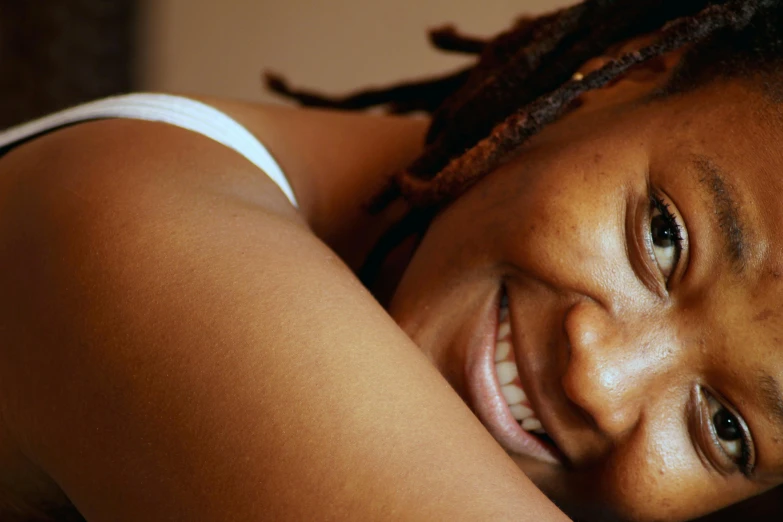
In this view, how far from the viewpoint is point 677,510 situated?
86 centimetres

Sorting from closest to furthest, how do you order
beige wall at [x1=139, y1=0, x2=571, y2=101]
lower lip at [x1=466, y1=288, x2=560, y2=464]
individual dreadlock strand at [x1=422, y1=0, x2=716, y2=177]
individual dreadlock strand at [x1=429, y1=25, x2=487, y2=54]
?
lower lip at [x1=466, y1=288, x2=560, y2=464] < individual dreadlock strand at [x1=422, y1=0, x2=716, y2=177] < individual dreadlock strand at [x1=429, y1=25, x2=487, y2=54] < beige wall at [x1=139, y1=0, x2=571, y2=101]

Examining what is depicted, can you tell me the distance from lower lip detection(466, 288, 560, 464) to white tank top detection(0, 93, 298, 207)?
1.01ft

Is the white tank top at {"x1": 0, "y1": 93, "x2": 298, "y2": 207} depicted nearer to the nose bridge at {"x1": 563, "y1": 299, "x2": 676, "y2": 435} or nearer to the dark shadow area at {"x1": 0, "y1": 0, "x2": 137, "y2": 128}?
the nose bridge at {"x1": 563, "y1": 299, "x2": 676, "y2": 435}

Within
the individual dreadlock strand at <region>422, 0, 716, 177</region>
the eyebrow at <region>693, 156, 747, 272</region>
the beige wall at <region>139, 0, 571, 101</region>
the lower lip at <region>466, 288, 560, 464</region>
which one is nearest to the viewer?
the eyebrow at <region>693, 156, 747, 272</region>

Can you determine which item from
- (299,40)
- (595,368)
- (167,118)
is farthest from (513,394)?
(299,40)

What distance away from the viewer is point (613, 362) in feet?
2.60

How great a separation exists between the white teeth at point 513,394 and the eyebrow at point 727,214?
0.86 ft

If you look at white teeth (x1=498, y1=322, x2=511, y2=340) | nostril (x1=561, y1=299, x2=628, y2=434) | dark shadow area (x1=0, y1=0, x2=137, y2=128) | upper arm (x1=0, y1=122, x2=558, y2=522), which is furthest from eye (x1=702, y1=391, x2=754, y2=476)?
dark shadow area (x1=0, y1=0, x2=137, y2=128)

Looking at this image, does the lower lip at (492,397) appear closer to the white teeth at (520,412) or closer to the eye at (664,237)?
the white teeth at (520,412)

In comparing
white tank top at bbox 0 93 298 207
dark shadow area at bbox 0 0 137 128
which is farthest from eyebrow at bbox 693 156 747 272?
dark shadow area at bbox 0 0 137 128

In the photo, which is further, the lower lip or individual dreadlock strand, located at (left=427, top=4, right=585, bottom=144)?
individual dreadlock strand, located at (left=427, top=4, right=585, bottom=144)

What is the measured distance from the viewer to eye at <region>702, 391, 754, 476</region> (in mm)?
844

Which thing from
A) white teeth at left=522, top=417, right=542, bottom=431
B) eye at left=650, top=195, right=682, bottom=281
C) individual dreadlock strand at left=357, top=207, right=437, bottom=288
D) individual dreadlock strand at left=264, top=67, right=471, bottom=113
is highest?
individual dreadlock strand at left=264, top=67, right=471, bottom=113

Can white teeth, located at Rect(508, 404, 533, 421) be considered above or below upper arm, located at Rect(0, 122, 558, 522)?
below
